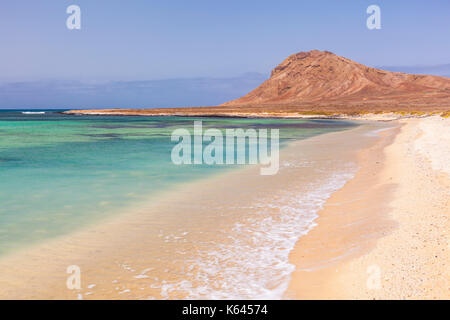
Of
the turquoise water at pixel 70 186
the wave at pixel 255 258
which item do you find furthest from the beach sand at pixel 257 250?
the turquoise water at pixel 70 186

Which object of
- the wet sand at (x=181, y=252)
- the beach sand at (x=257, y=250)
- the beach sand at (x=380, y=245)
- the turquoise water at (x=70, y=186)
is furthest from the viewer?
the turquoise water at (x=70, y=186)

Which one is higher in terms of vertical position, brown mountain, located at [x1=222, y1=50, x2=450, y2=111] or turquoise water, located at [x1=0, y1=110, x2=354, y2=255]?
brown mountain, located at [x1=222, y1=50, x2=450, y2=111]

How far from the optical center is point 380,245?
5930mm

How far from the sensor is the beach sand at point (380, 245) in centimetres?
467

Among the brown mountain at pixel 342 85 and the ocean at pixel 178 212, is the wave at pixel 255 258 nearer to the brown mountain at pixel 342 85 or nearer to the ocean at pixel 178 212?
the ocean at pixel 178 212

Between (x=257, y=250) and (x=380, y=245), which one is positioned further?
(x=257, y=250)

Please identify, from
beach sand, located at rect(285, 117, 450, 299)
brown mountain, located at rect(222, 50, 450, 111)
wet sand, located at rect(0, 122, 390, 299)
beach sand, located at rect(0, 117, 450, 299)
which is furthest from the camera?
brown mountain, located at rect(222, 50, 450, 111)

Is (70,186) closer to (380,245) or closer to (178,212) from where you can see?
(178,212)

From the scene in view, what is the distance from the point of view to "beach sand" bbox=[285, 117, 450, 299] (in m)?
4.67

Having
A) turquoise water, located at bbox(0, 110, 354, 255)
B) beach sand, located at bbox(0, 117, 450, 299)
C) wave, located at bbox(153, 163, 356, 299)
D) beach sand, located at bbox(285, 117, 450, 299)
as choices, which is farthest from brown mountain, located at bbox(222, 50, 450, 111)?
wave, located at bbox(153, 163, 356, 299)

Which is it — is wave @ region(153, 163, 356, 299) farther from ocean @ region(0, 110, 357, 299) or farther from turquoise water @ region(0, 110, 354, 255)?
turquoise water @ region(0, 110, 354, 255)

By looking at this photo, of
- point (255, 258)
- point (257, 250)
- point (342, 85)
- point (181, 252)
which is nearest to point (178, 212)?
point (181, 252)
